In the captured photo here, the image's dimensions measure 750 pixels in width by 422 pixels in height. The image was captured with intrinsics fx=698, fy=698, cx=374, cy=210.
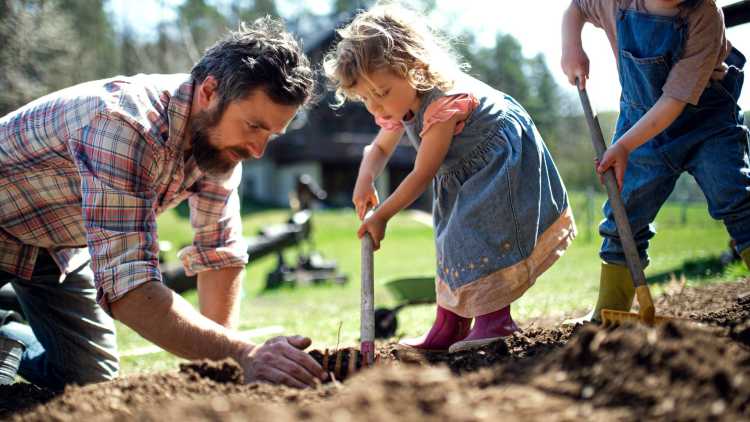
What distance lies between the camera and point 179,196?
3445mm

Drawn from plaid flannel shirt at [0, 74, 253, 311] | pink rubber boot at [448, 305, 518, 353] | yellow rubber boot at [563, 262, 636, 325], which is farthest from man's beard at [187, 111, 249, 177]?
yellow rubber boot at [563, 262, 636, 325]

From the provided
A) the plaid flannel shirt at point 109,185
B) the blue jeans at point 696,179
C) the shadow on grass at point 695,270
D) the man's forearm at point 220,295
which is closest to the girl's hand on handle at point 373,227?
the plaid flannel shirt at point 109,185

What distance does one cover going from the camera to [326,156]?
26938mm

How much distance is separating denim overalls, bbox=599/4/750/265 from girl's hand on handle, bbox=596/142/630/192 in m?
0.45

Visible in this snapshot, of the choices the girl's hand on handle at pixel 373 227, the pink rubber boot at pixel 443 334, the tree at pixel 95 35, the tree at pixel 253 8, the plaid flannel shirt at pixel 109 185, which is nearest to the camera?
the plaid flannel shirt at pixel 109 185

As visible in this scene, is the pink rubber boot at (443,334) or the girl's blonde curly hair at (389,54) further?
the pink rubber boot at (443,334)

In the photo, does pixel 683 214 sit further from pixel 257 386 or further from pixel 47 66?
pixel 47 66

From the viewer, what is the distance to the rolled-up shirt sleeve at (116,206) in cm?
249

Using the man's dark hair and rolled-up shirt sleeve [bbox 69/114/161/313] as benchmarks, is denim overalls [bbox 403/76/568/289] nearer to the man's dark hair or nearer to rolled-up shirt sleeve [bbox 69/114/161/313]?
the man's dark hair

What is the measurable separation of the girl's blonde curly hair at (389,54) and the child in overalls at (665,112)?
671 mm

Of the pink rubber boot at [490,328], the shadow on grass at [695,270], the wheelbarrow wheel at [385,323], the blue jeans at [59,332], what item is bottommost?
the shadow on grass at [695,270]

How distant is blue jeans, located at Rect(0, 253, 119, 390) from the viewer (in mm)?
3639

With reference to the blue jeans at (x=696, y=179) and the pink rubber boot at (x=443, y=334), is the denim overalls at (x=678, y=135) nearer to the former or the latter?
the blue jeans at (x=696, y=179)

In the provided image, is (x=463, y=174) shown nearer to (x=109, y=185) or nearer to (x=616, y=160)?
(x=616, y=160)
